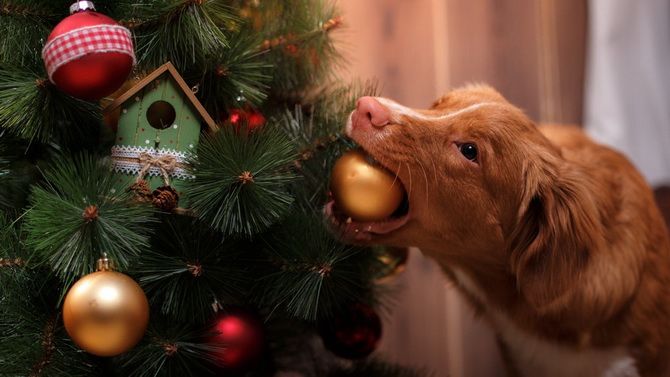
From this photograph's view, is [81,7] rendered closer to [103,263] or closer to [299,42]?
[103,263]

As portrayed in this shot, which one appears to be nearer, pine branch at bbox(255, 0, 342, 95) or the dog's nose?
the dog's nose

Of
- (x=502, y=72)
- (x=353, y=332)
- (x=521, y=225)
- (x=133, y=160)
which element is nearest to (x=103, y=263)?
(x=133, y=160)

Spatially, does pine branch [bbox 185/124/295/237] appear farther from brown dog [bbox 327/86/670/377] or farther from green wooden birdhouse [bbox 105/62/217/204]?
brown dog [bbox 327/86/670/377]

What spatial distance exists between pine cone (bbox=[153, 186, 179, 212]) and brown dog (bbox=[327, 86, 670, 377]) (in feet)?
1.00

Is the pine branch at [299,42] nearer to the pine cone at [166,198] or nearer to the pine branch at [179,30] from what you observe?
the pine branch at [179,30]

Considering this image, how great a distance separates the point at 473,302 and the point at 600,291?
296 millimetres

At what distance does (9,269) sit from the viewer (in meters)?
1.14

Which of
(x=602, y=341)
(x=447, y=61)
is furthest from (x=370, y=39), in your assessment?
(x=602, y=341)

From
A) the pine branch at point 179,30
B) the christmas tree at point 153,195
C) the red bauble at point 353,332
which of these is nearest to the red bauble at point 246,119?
the christmas tree at point 153,195

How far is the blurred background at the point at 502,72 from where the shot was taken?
6.85ft

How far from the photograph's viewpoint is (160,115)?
4.09 feet

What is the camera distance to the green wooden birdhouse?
1172mm

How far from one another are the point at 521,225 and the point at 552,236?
6 cm

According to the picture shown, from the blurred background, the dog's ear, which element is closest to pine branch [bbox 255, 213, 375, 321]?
the dog's ear
